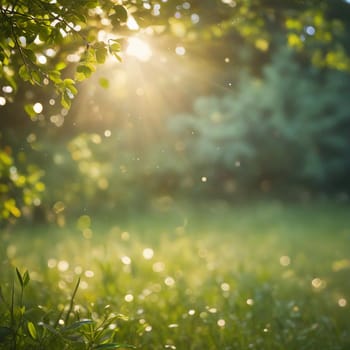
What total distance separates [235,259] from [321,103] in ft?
28.8

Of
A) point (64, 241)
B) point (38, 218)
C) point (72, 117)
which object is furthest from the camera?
point (38, 218)

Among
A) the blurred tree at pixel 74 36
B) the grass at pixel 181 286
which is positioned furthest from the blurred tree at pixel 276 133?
the blurred tree at pixel 74 36

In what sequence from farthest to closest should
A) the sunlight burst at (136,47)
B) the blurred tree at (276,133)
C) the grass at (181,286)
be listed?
the blurred tree at (276,133) < the sunlight burst at (136,47) < the grass at (181,286)

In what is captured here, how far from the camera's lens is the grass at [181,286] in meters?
2.89

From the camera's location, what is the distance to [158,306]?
388cm

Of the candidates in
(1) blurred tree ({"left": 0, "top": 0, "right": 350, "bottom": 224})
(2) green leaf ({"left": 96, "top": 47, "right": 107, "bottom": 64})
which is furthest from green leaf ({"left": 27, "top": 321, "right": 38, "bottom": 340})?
(2) green leaf ({"left": 96, "top": 47, "right": 107, "bottom": 64})

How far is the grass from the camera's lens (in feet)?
9.50

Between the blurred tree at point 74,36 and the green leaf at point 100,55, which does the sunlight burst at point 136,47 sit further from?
the green leaf at point 100,55

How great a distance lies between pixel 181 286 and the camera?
168 inches

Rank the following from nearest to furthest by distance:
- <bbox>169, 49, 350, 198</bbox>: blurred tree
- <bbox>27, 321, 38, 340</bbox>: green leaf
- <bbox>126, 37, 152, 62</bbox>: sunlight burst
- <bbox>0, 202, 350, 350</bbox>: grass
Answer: <bbox>27, 321, 38, 340</bbox>: green leaf → <bbox>0, 202, 350, 350</bbox>: grass → <bbox>126, 37, 152, 62</bbox>: sunlight burst → <bbox>169, 49, 350, 198</bbox>: blurred tree

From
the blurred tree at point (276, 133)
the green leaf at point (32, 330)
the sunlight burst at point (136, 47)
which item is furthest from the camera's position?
the blurred tree at point (276, 133)

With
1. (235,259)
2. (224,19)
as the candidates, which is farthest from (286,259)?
(224,19)

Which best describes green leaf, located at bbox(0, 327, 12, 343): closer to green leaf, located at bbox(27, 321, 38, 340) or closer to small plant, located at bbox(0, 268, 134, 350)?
small plant, located at bbox(0, 268, 134, 350)

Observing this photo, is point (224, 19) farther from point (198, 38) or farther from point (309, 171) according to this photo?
point (309, 171)
